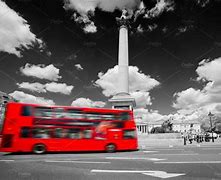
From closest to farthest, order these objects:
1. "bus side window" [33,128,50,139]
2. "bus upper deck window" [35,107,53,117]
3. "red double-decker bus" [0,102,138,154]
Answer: "red double-decker bus" [0,102,138,154] < "bus side window" [33,128,50,139] < "bus upper deck window" [35,107,53,117]

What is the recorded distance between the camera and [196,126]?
410ft

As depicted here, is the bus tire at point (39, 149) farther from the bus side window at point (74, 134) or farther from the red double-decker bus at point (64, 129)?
the bus side window at point (74, 134)

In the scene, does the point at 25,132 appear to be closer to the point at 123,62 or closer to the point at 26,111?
the point at 26,111

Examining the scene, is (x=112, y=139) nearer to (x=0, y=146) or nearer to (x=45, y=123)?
(x=45, y=123)

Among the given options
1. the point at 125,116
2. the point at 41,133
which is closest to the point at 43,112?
the point at 41,133

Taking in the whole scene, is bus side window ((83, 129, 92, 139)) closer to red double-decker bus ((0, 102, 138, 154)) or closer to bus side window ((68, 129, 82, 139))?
red double-decker bus ((0, 102, 138, 154))

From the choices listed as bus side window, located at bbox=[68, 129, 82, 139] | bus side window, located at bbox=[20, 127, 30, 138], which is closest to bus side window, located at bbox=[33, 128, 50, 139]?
bus side window, located at bbox=[20, 127, 30, 138]

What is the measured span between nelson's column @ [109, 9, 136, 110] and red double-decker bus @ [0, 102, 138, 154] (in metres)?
23.7

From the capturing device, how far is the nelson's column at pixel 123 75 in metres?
39.1

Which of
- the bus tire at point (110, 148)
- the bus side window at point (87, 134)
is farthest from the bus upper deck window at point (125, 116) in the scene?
the bus side window at point (87, 134)

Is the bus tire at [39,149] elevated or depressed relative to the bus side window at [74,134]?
depressed

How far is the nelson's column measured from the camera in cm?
3909

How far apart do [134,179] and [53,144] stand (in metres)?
9.17

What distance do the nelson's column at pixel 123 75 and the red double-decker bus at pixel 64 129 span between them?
934 inches
